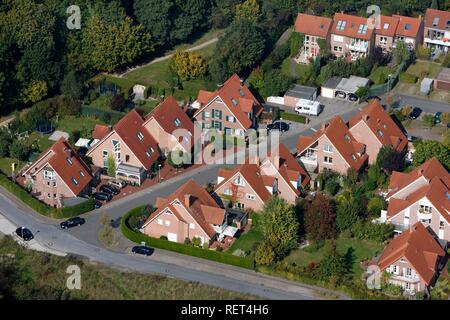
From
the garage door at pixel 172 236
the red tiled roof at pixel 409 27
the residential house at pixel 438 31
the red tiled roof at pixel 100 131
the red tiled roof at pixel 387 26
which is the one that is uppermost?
the red tiled roof at pixel 100 131

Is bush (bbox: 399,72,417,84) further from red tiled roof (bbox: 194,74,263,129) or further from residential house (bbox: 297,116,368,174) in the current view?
residential house (bbox: 297,116,368,174)

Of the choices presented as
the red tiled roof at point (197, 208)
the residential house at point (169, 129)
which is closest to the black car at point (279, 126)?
the residential house at point (169, 129)

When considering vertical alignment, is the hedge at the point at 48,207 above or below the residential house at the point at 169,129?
above

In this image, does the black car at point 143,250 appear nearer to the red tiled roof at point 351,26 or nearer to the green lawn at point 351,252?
the green lawn at point 351,252

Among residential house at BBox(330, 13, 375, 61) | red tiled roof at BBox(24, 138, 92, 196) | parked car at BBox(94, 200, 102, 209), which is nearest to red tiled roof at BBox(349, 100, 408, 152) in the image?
residential house at BBox(330, 13, 375, 61)

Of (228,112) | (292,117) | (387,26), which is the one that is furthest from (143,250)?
(387,26)

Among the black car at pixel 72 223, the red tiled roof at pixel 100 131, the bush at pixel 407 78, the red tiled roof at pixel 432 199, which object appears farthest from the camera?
the bush at pixel 407 78

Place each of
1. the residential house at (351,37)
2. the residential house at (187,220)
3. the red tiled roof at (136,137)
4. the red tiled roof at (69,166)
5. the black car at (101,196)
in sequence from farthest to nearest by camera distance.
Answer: the residential house at (351,37)
the red tiled roof at (136,137)
the black car at (101,196)
the red tiled roof at (69,166)
the residential house at (187,220)
